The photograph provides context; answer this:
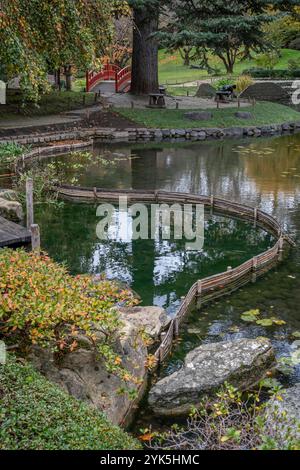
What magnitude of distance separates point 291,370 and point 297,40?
63.2 metres

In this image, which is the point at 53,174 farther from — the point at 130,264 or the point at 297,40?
the point at 297,40

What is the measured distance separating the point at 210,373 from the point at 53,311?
113 inches

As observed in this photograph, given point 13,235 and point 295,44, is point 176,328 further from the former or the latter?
point 295,44

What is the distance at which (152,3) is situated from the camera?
29.8 m

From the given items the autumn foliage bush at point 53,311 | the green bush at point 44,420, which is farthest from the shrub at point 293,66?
the green bush at point 44,420

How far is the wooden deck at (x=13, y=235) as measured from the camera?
12.4 m

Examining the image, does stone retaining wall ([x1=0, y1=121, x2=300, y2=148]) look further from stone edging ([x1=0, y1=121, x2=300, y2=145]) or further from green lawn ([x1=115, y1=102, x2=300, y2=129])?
green lawn ([x1=115, y1=102, x2=300, y2=129])

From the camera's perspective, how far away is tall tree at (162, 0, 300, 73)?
27.1m

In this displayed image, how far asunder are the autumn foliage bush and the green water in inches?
88.0

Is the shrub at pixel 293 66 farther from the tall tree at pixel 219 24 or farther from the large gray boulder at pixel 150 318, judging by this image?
the large gray boulder at pixel 150 318

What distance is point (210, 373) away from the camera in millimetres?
9023

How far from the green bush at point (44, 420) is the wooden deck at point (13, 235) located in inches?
233

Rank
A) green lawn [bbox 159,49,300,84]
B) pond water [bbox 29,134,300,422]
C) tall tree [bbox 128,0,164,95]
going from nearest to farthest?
1. pond water [bbox 29,134,300,422]
2. tall tree [bbox 128,0,164,95]
3. green lawn [bbox 159,49,300,84]

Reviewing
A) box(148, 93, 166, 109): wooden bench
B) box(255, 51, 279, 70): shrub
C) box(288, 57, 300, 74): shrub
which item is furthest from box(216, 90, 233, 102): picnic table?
box(255, 51, 279, 70): shrub
